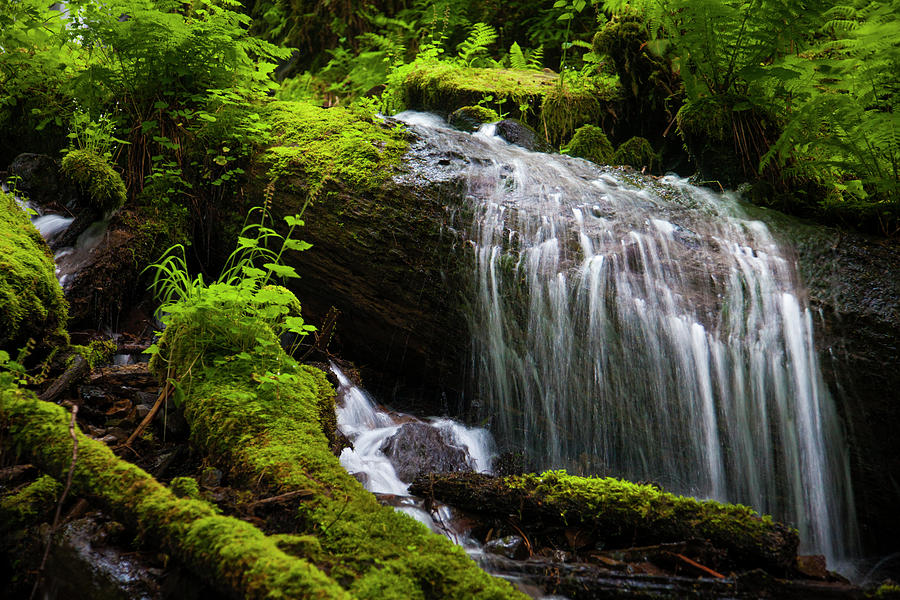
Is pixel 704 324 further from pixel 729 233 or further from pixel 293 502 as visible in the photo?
pixel 293 502

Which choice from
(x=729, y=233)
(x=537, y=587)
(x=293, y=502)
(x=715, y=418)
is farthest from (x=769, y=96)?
(x=293, y=502)

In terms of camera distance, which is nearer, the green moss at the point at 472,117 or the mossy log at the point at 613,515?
the mossy log at the point at 613,515

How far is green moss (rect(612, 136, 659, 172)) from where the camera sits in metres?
6.22

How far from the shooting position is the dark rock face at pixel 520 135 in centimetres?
641

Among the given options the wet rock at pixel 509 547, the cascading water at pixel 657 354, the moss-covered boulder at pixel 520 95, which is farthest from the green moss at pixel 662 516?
the moss-covered boulder at pixel 520 95

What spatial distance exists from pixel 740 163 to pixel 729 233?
1.29 metres

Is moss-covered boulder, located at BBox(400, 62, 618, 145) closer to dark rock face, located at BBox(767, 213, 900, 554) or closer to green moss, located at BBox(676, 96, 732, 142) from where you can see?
green moss, located at BBox(676, 96, 732, 142)

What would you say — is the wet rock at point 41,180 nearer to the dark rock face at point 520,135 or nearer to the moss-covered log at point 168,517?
the moss-covered log at point 168,517

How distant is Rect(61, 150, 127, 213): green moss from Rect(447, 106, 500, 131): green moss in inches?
156

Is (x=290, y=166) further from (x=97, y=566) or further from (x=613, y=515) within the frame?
(x=613, y=515)

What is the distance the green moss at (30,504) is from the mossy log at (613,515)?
1.61m

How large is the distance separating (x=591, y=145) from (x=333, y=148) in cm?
313

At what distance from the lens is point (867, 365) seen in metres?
3.31

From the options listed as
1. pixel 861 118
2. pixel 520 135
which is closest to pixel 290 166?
pixel 520 135
